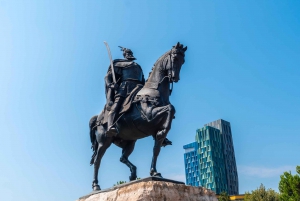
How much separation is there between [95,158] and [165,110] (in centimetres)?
280

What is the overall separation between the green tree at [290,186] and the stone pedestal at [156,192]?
19.1m

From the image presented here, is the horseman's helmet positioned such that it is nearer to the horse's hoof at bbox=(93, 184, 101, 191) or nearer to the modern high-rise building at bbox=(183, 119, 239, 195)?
the horse's hoof at bbox=(93, 184, 101, 191)

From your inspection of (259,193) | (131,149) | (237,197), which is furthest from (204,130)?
(131,149)

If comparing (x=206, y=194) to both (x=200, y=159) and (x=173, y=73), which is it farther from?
(x=200, y=159)

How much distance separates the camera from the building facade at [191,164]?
100 m

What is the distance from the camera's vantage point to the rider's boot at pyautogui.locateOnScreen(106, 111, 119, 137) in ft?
27.2

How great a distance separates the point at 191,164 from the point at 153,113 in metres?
98.1

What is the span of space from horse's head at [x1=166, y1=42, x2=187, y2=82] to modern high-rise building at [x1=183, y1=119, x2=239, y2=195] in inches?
3310

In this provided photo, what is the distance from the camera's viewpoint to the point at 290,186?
24.8 m

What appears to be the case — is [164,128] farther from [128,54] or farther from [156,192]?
[128,54]

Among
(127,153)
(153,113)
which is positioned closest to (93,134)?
(127,153)

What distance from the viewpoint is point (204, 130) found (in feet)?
322

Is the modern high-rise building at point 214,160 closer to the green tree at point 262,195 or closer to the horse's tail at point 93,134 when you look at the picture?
the green tree at point 262,195

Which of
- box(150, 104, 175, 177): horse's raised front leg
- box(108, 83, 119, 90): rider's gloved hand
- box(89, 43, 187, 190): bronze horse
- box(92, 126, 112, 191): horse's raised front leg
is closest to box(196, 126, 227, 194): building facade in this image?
box(92, 126, 112, 191): horse's raised front leg
